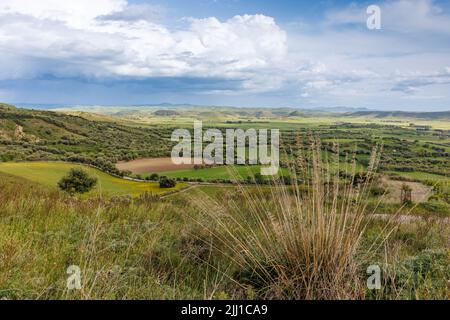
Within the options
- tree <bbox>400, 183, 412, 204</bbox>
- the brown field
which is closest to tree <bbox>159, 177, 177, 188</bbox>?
the brown field

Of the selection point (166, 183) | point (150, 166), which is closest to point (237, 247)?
point (166, 183)

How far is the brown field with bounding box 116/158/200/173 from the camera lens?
5484 centimetres

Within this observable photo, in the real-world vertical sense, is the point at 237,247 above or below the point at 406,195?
below

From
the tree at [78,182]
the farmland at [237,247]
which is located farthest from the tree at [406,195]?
the tree at [78,182]

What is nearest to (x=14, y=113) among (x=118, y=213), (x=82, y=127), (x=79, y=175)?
(x=82, y=127)

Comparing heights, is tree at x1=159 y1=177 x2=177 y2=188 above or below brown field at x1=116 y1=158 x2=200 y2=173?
below

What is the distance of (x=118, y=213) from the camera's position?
6508mm

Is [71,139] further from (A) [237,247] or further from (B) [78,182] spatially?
(A) [237,247]

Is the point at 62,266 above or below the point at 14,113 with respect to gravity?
below

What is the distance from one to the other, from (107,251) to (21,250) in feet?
3.25

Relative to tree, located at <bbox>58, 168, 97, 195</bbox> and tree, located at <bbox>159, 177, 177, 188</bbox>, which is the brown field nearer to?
tree, located at <bbox>159, 177, 177, 188</bbox>

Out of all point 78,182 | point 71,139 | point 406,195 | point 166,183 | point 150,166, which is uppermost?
point 71,139

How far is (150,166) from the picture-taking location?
56938 mm
